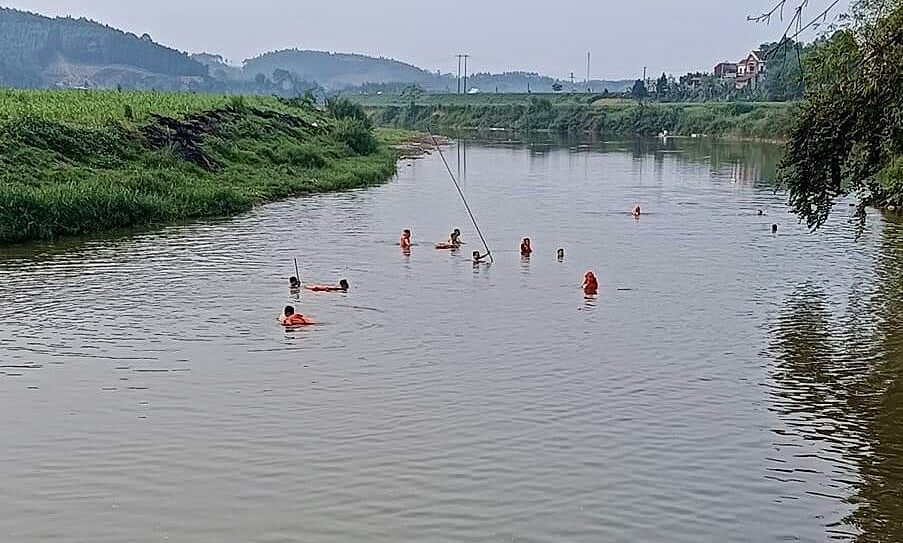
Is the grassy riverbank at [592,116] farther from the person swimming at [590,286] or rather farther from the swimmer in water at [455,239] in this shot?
the person swimming at [590,286]

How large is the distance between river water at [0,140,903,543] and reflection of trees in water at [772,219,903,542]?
0.06 metres

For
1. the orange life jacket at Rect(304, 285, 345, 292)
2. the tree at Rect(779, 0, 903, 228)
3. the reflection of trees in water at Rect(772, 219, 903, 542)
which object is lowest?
the reflection of trees in water at Rect(772, 219, 903, 542)

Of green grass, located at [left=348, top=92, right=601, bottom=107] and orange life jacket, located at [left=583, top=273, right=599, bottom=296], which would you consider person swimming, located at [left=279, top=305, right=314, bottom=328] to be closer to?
orange life jacket, located at [left=583, top=273, right=599, bottom=296]

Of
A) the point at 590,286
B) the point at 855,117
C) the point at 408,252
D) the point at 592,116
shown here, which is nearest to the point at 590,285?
the point at 590,286

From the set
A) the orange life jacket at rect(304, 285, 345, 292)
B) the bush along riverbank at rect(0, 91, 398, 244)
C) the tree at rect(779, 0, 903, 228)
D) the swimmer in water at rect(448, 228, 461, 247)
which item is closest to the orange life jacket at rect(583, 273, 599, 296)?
the tree at rect(779, 0, 903, 228)

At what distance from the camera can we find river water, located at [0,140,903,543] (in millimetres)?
11766

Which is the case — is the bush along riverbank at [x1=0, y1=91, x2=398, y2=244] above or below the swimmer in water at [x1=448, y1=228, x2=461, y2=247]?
above

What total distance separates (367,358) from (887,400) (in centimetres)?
845

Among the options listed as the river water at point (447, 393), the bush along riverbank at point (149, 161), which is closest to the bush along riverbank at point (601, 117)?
the bush along riverbank at point (149, 161)

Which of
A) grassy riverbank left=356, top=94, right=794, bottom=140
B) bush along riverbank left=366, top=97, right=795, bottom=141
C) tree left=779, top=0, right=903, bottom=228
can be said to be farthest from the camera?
grassy riverbank left=356, top=94, right=794, bottom=140

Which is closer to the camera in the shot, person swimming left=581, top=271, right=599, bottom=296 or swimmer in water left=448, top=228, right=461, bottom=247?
person swimming left=581, top=271, right=599, bottom=296

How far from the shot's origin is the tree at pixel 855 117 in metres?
14.3

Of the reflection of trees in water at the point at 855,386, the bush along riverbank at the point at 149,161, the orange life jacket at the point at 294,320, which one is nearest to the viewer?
the reflection of trees in water at the point at 855,386

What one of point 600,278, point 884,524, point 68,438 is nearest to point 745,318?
point 600,278
